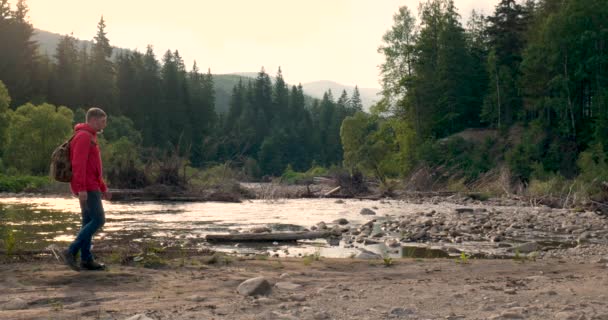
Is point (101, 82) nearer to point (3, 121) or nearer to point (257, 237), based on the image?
point (3, 121)

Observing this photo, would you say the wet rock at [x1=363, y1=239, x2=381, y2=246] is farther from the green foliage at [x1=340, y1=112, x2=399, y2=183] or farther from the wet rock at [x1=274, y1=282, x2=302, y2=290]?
the green foliage at [x1=340, y1=112, x2=399, y2=183]

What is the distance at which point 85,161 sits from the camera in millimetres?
6902

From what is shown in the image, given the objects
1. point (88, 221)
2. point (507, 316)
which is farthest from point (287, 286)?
point (88, 221)

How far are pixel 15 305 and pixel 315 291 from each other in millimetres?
2934

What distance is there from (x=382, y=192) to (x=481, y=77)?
27.7 m

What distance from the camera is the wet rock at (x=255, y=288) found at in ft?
19.7

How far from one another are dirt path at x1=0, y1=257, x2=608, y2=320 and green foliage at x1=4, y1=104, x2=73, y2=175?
31.3 meters

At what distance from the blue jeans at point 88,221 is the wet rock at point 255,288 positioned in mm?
2073

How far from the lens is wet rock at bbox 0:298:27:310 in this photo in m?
5.32

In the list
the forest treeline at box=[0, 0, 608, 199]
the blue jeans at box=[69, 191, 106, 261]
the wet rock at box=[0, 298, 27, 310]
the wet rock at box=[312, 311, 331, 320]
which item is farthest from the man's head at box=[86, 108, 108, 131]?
the forest treeline at box=[0, 0, 608, 199]

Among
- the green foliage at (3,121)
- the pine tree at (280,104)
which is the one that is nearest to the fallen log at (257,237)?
the green foliage at (3,121)

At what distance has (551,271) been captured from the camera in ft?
25.3

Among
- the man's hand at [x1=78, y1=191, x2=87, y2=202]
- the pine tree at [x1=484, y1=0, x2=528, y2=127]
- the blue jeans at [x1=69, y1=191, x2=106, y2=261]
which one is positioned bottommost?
the blue jeans at [x1=69, y1=191, x2=106, y2=261]

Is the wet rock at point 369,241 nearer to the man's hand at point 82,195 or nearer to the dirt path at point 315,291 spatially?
the dirt path at point 315,291
